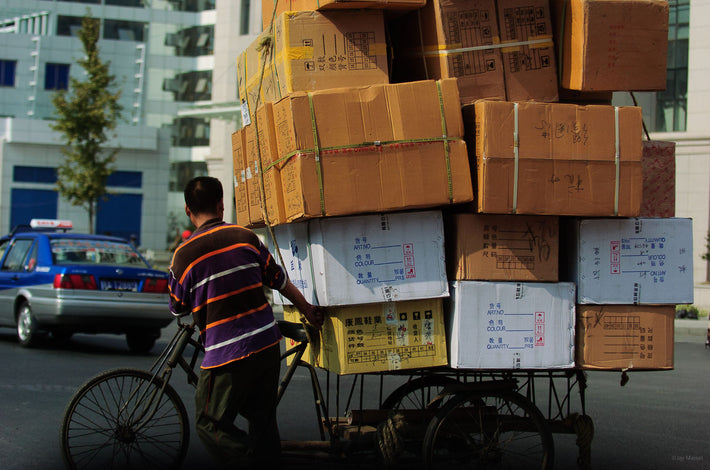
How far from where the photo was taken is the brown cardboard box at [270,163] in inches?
180

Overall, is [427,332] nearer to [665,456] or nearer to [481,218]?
[481,218]

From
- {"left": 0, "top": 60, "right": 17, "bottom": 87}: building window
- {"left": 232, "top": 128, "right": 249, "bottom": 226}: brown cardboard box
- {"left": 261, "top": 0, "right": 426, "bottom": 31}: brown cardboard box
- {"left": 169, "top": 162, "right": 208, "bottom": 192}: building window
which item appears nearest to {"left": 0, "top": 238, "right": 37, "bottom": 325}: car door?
{"left": 232, "top": 128, "right": 249, "bottom": 226}: brown cardboard box

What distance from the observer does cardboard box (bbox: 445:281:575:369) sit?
14.5 feet

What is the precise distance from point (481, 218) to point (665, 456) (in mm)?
2781

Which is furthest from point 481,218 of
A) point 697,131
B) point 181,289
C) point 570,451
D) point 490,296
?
point 697,131

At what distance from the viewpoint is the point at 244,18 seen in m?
34.3

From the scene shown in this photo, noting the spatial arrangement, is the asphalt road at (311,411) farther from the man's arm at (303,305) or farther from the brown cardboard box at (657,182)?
the brown cardboard box at (657,182)

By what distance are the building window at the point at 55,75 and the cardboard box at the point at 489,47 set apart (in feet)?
143

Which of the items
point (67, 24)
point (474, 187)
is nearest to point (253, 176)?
point (474, 187)

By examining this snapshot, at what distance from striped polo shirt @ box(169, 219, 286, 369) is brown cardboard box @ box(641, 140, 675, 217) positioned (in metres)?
2.33

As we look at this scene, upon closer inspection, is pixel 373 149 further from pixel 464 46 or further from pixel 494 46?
pixel 494 46

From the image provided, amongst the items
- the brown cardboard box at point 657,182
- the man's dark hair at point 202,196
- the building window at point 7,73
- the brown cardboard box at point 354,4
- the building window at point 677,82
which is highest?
the building window at point 7,73

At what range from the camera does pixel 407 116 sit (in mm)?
4375

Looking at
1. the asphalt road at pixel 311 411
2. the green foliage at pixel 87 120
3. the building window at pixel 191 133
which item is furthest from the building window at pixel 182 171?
the asphalt road at pixel 311 411
